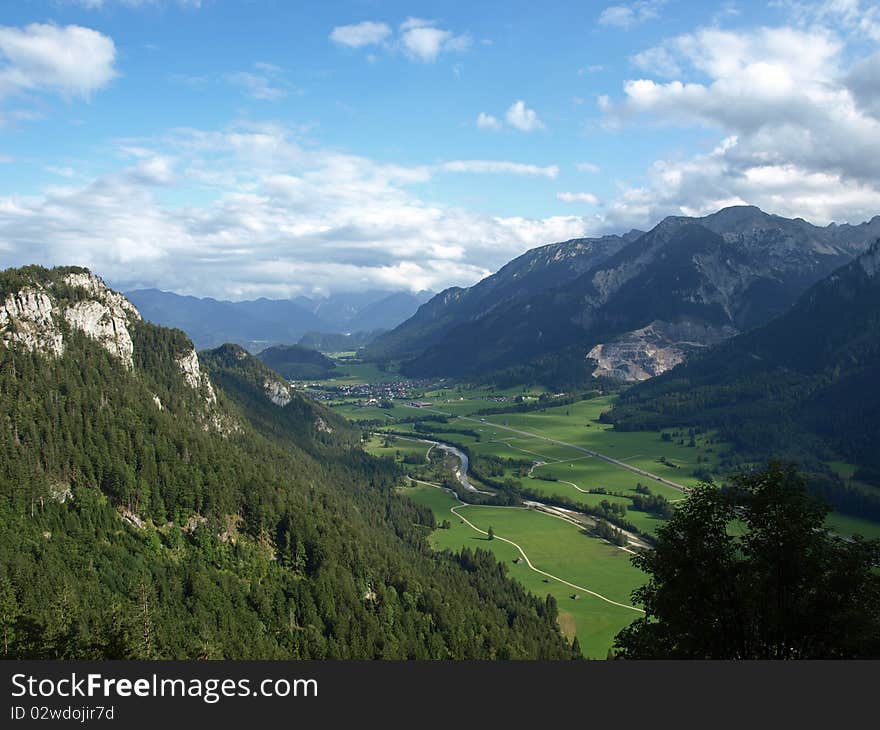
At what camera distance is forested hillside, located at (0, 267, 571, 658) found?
97438 mm

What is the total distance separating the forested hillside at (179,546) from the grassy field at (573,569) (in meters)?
7.20

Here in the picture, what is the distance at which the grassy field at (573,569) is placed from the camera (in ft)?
430

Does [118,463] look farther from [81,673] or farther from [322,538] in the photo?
[81,673]

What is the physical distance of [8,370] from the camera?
142375 millimetres

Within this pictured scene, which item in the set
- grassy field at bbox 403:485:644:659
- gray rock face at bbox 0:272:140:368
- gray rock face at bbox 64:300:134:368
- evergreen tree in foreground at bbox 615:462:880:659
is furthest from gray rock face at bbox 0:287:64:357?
evergreen tree in foreground at bbox 615:462:880:659

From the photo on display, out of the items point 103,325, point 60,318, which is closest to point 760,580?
point 60,318

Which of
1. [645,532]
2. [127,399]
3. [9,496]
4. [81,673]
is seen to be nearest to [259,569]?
[9,496]

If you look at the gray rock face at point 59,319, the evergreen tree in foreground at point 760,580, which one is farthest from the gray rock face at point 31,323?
the evergreen tree in foreground at point 760,580

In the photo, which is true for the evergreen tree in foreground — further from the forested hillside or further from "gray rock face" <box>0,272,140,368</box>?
"gray rock face" <box>0,272,140,368</box>

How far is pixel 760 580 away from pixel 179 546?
110 m

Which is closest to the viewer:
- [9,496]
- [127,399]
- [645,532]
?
[9,496]

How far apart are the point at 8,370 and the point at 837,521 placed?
743ft

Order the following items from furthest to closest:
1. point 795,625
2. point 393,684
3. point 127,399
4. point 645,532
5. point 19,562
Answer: point 645,532, point 127,399, point 19,562, point 795,625, point 393,684

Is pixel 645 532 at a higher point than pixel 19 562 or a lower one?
lower
